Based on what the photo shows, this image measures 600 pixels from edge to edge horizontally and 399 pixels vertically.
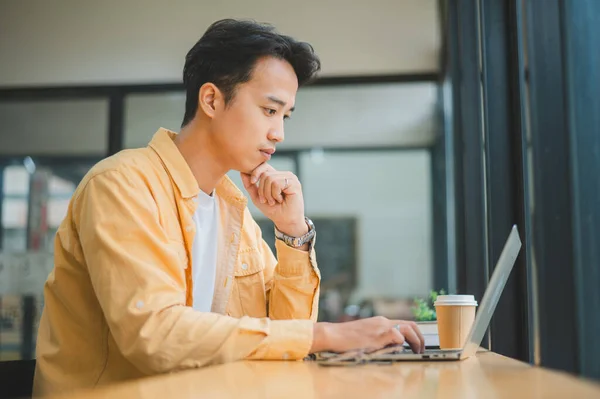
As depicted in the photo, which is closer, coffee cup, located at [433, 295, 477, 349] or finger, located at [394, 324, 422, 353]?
finger, located at [394, 324, 422, 353]

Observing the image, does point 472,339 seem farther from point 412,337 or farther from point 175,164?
point 175,164

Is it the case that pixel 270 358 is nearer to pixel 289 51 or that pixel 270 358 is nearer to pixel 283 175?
pixel 283 175

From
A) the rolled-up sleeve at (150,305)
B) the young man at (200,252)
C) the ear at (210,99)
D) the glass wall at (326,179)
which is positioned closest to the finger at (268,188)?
the young man at (200,252)

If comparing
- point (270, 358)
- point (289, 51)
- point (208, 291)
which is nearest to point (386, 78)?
point (289, 51)

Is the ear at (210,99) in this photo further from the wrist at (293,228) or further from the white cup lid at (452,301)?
the white cup lid at (452,301)

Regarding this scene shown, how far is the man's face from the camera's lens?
5.97 feet

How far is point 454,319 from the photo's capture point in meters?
1.52

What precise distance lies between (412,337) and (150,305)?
49 cm

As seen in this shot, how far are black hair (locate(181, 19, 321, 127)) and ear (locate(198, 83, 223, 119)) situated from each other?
0.02 m

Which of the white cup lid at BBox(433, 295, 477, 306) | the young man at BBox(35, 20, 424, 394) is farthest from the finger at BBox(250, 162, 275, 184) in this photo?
the white cup lid at BBox(433, 295, 477, 306)

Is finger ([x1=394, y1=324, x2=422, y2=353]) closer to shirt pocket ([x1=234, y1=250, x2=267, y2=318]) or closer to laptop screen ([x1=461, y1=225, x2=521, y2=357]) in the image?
laptop screen ([x1=461, y1=225, x2=521, y2=357])

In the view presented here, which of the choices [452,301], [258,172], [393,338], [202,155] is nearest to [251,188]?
[258,172]

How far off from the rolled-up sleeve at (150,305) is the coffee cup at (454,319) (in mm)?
382

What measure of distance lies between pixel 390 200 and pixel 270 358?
141 inches
